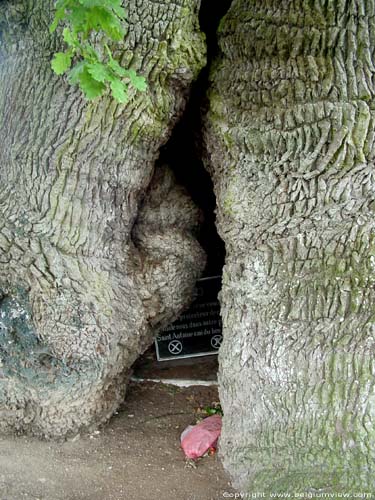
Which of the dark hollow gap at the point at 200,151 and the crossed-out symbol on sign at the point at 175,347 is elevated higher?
the dark hollow gap at the point at 200,151

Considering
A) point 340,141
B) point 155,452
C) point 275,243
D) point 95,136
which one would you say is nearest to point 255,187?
point 275,243

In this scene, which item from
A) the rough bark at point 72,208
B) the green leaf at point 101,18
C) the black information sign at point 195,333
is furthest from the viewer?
the black information sign at point 195,333

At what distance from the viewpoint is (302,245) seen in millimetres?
2887

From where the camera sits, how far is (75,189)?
123 inches

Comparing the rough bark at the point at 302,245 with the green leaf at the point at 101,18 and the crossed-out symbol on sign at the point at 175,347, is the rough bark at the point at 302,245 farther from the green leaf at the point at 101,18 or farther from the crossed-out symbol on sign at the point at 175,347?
the crossed-out symbol on sign at the point at 175,347

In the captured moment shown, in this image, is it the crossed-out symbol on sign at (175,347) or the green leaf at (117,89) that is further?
the crossed-out symbol on sign at (175,347)

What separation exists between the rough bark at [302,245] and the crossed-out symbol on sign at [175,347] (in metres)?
1.38

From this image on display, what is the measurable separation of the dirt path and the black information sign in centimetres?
73

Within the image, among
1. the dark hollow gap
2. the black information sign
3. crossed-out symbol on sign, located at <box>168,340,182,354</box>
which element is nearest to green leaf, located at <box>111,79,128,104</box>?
the dark hollow gap

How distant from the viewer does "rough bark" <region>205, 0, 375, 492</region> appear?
8.93 ft

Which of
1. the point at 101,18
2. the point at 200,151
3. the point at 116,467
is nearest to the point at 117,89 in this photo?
the point at 101,18

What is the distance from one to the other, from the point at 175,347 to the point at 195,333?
0.66 feet

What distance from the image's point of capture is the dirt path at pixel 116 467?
3078 mm

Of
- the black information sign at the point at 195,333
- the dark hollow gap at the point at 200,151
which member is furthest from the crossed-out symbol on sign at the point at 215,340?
the dark hollow gap at the point at 200,151
